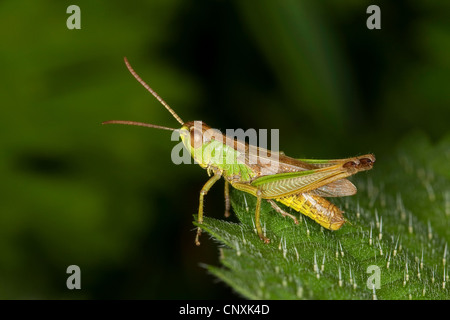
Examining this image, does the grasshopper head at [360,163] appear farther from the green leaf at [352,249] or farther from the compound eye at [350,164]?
the green leaf at [352,249]

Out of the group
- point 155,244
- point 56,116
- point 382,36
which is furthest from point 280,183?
point 382,36

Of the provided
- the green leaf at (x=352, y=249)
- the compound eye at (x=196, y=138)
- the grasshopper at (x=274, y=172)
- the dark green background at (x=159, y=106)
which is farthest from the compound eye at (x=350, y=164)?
the dark green background at (x=159, y=106)

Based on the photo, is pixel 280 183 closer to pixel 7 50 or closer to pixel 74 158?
pixel 74 158

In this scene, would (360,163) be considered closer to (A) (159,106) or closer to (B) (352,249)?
(B) (352,249)

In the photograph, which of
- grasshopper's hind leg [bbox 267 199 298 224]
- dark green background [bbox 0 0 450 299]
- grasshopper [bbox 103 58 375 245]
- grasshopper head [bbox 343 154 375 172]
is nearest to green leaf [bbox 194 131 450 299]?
grasshopper's hind leg [bbox 267 199 298 224]

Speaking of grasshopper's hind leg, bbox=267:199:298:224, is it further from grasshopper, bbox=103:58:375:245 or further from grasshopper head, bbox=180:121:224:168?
grasshopper head, bbox=180:121:224:168

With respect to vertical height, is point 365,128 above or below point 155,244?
above

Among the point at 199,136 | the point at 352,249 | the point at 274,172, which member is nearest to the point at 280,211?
the point at 274,172
